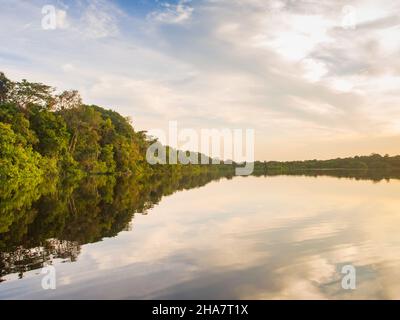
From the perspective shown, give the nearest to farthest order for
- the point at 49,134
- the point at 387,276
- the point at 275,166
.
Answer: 1. the point at 387,276
2. the point at 49,134
3. the point at 275,166

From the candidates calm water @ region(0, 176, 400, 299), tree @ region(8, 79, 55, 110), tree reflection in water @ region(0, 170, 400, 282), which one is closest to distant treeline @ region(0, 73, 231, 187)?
tree @ region(8, 79, 55, 110)

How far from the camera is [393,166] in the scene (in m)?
154

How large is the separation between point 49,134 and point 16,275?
50.8m

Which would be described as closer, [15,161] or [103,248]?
[103,248]

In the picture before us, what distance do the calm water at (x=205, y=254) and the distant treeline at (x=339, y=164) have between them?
142 metres

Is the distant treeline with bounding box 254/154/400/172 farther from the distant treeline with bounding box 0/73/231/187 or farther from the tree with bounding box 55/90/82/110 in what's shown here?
the tree with bounding box 55/90/82/110

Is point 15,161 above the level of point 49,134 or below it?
below

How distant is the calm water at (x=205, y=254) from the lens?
7801 mm

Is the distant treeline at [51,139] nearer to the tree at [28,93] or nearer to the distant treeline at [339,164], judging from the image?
the tree at [28,93]

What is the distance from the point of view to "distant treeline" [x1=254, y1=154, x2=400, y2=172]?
158m

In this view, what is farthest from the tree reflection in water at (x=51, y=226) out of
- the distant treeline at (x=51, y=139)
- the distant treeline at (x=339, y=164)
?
the distant treeline at (x=339, y=164)
